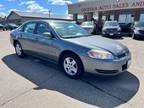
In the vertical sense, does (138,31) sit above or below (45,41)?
below

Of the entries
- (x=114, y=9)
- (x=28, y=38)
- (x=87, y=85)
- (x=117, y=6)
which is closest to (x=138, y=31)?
(x=28, y=38)

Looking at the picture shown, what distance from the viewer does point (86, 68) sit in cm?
464

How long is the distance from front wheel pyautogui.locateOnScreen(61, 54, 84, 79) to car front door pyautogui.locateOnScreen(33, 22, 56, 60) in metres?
0.47

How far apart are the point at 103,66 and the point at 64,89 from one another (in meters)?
1.06

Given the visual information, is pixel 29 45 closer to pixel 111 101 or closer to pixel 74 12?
pixel 111 101

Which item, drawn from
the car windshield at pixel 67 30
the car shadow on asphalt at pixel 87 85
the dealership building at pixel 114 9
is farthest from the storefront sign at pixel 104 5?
the car shadow on asphalt at pixel 87 85

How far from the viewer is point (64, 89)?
14.3 ft

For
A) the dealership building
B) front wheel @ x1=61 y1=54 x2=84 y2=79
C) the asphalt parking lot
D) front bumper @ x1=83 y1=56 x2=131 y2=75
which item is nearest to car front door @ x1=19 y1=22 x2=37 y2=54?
the asphalt parking lot

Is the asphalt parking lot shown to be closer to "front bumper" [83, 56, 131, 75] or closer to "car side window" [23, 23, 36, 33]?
"front bumper" [83, 56, 131, 75]

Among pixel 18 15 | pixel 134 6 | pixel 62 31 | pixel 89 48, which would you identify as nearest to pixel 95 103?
pixel 89 48

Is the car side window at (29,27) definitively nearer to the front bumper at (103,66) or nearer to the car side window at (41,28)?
the car side window at (41,28)

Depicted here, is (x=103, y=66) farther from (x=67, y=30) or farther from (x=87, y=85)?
(x=67, y=30)

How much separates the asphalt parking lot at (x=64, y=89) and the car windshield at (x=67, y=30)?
1140 millimetres

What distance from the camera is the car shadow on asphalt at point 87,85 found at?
12.8 ft
